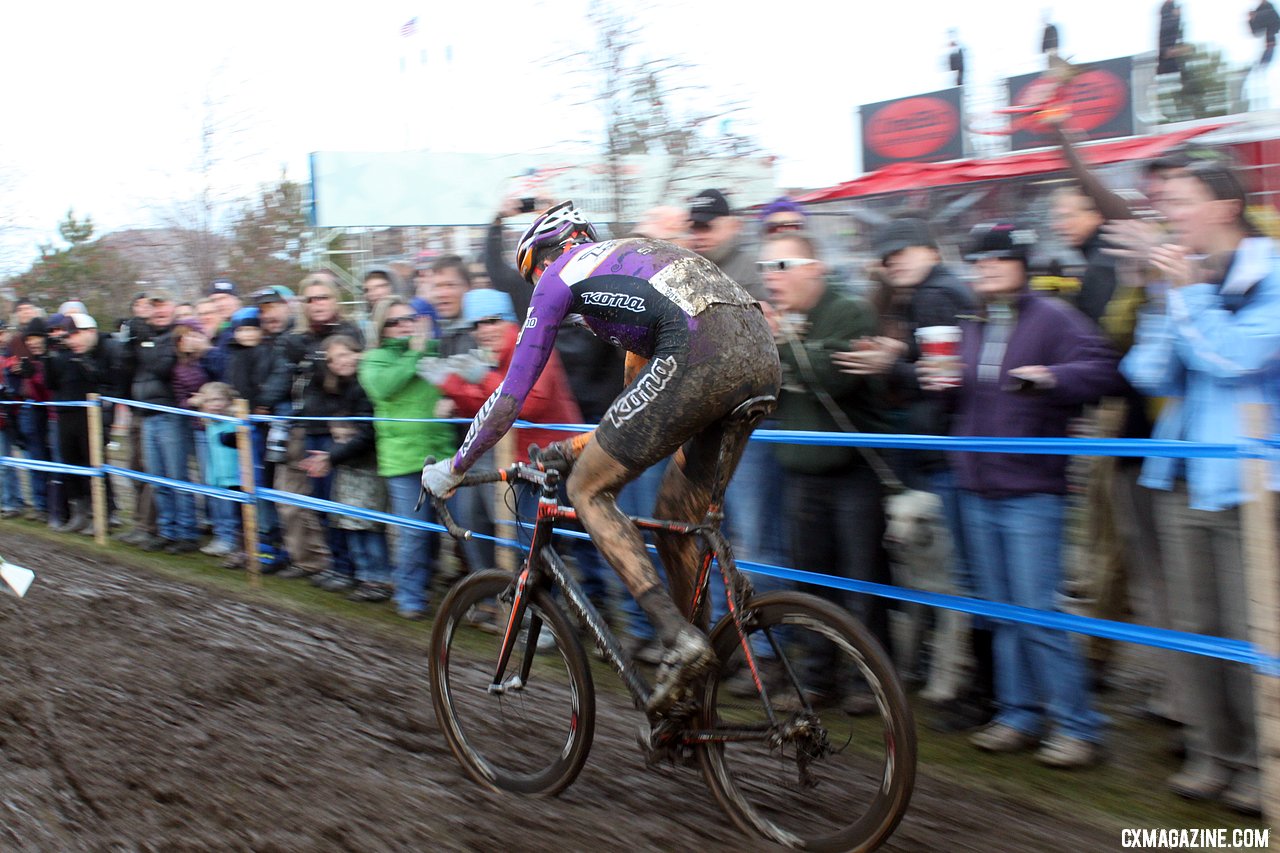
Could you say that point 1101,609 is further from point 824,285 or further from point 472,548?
point 472,548

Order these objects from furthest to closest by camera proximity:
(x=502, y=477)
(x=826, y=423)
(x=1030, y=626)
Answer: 1. (x=826, y=423)
2. (x=1030, y=626)
3. (x=502, y=477)

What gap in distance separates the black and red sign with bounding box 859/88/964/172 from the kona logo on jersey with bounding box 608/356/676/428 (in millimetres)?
14833

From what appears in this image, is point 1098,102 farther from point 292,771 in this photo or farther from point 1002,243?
point 292,771

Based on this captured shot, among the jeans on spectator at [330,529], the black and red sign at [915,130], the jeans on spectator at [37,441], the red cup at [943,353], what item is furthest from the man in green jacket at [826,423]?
the black and red sign at [915,130]

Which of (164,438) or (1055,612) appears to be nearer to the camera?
(1055,612)

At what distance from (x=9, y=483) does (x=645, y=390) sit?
12104mm

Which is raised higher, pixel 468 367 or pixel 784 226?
pixel 784 226

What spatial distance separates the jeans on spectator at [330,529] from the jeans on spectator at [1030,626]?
15.9 feet

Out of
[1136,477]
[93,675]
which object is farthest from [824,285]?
[93,675]

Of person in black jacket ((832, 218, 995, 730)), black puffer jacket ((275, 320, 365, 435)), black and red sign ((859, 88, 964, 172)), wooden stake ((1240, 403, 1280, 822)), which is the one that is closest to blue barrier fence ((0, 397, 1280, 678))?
wooden stake ((1240, 403, 1280, 822))

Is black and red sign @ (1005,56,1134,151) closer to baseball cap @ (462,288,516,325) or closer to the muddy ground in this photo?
baseball cap @ (462,288,516,325)

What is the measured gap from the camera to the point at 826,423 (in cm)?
537

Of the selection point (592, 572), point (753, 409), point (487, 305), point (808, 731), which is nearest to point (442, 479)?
point (753, 409)

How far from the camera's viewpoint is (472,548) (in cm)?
703
